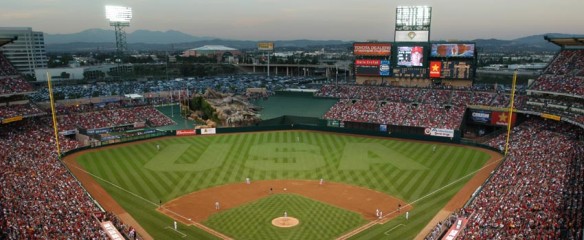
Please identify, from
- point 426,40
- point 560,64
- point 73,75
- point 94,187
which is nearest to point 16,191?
point 94,187

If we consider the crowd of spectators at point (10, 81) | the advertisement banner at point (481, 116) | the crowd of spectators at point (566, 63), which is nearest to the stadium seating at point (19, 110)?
the crowd of spectators at point (10, 81)

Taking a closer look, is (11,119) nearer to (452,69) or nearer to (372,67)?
(372,67)

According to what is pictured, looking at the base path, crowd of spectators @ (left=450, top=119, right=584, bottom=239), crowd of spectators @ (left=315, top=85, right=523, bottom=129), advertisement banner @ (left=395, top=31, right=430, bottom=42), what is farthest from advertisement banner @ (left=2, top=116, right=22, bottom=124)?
advertisement banner @ (left=395, top=31, right=430, bottom=42)

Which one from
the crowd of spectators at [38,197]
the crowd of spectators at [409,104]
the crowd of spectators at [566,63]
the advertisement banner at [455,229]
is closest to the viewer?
the crowd of spectators at [38,197]

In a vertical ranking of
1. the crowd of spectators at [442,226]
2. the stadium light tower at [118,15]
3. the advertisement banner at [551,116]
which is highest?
the stadium light tower at [118,15]

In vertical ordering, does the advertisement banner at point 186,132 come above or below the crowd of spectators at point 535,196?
below

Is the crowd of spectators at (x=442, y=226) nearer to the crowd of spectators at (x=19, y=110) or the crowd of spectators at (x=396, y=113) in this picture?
the crowd of spectators at (x=396, y=113)

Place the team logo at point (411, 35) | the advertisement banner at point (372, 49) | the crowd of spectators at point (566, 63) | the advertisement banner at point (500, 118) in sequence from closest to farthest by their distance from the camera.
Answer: the crowd of spectators at point (566, 63) → the advertisement banner at point (500, 118) → the team logo at point (411, 35) → the advertisement banner at point (372, 49)
